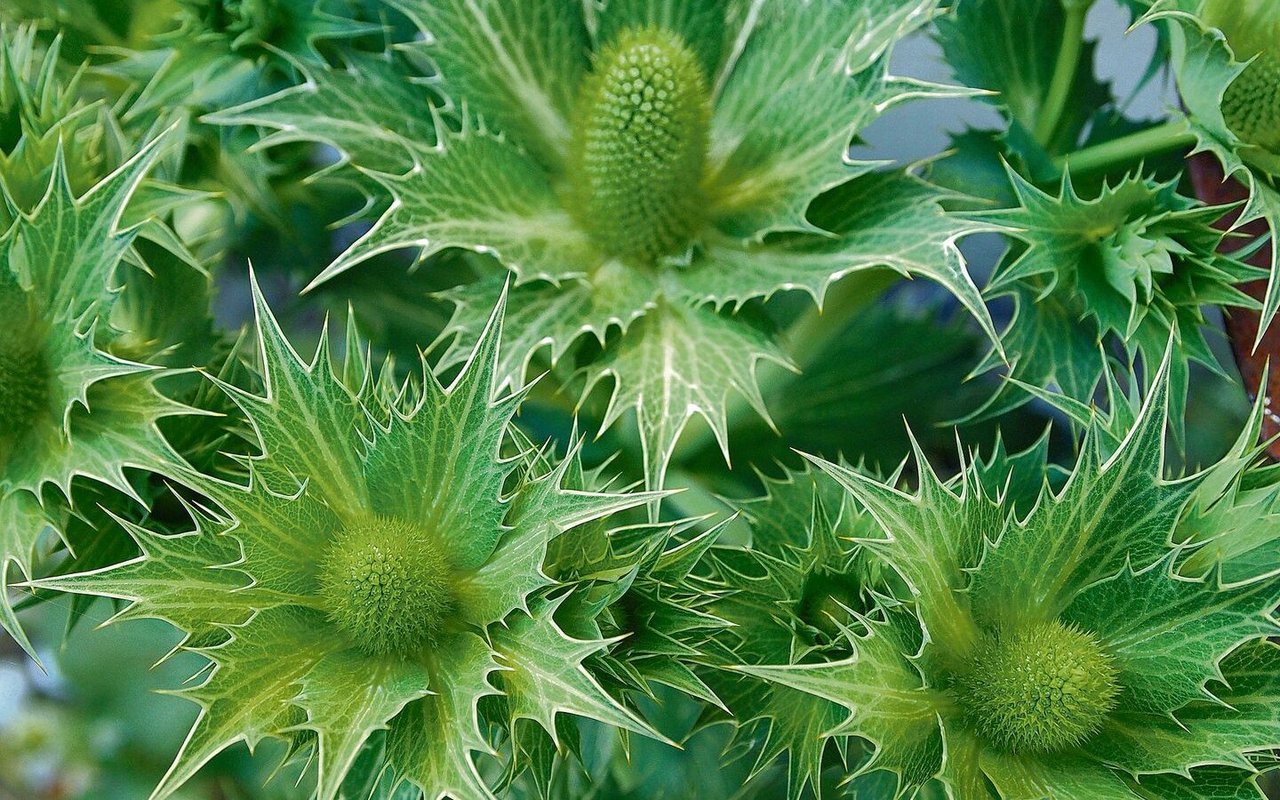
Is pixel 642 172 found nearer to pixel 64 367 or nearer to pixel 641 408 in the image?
pixel 641 408

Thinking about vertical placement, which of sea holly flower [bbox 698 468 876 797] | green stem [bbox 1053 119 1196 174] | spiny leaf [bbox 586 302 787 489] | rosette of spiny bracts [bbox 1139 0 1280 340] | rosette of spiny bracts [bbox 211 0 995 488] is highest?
rosette of spiny bracts [bbox 1139 0 1280 340]

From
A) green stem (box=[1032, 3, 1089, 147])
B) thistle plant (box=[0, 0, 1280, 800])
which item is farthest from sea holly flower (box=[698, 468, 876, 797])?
green stem (box=[1032, 3, 1089, 147])

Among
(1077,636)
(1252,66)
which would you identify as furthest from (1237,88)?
(1077,636)

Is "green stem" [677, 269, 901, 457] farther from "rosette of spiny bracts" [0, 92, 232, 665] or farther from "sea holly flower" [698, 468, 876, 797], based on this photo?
"rosette of spiny bracts" [0, 92, 232, 665]

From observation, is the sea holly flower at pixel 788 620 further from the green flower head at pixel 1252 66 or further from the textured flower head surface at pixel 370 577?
the green flower head at pixel 1252 66

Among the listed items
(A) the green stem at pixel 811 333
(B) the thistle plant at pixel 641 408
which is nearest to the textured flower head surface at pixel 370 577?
(B) the thistle plant at pixel 641 408
